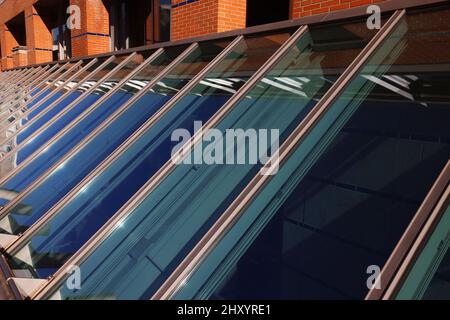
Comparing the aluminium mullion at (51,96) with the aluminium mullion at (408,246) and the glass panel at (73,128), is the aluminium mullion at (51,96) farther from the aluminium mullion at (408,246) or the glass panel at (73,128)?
the aluminium mullion at (408,246)

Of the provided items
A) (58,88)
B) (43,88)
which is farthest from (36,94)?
(58,88)

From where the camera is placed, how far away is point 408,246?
1606mm

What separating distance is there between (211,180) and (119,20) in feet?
29.5

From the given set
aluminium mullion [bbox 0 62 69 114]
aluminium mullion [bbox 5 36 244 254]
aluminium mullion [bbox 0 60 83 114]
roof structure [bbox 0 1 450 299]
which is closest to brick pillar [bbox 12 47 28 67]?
aluminium mullion [bbox 0 62 69 114]

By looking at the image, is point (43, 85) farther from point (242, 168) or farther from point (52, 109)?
point (242, 168)

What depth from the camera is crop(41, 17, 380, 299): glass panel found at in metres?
2.59

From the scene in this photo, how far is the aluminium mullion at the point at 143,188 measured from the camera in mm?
2320

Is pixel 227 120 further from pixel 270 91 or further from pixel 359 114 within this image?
pixel 359 114

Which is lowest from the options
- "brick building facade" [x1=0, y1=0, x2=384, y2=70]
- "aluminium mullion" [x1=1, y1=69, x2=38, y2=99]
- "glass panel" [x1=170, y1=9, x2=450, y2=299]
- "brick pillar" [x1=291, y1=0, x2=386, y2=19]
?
"glass panel" [x1=170, y1=9, x2=450, y2=299]

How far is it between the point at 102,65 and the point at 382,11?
4604 mm

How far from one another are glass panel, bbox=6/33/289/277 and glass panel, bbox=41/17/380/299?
349 millimetres

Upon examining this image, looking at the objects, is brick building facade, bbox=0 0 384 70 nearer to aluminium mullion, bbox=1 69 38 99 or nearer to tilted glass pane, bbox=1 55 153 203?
tilted glass pane, bbox=1 55 153 203

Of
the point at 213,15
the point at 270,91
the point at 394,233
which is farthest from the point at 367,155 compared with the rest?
the point at 213,15
